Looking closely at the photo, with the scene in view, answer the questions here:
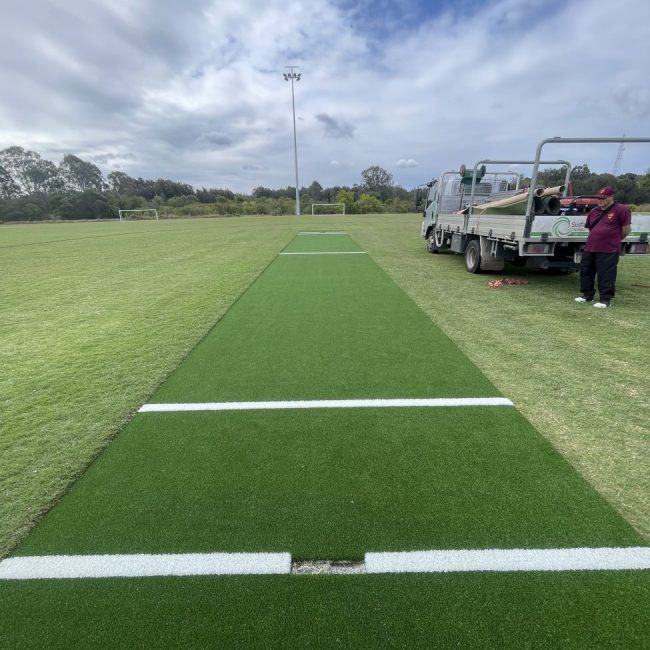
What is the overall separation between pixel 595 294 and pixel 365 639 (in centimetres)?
757

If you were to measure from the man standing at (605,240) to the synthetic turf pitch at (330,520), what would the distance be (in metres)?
3.93

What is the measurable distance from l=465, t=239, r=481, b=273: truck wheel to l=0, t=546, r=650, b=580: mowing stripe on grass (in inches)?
311

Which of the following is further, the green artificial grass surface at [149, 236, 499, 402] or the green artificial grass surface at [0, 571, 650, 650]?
the green artificial grass surface at [149, 236, 499, 402]

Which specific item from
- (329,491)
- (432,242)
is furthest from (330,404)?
(432,242)

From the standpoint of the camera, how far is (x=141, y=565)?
1.89 meters

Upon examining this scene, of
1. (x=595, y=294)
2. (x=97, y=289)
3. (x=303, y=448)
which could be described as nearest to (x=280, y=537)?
(x=303, y=448)

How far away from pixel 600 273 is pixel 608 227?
75 centimetres

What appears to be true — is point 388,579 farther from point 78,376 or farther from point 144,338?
point 144,338

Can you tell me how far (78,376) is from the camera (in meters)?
3.93

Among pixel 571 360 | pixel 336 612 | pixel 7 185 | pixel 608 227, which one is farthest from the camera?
pixel 7 185

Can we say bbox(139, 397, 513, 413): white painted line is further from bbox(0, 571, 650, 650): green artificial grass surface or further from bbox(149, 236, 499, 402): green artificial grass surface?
bbox(0, 571, 650, 650): green artificial grass surface

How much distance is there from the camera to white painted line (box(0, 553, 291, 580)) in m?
1.84

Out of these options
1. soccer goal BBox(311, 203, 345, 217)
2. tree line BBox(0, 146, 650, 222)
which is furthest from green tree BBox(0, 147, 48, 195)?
soccer goal BBox(311, 203, 345, 217)

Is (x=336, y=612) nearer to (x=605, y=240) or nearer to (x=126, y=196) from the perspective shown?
(x=605, y=240)
